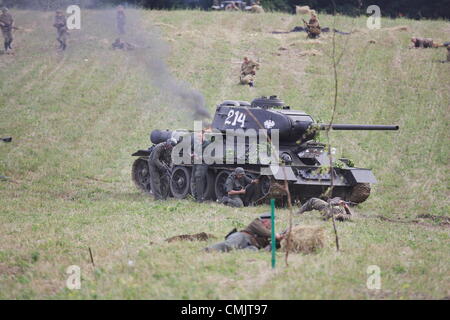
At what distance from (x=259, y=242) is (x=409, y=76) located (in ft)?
82.8

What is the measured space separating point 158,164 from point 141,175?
2.63 meters

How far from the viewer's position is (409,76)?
36.3m

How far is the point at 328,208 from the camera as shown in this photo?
55.2ft

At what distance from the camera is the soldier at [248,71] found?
120 ft

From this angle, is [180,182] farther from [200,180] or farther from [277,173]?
[277,173]

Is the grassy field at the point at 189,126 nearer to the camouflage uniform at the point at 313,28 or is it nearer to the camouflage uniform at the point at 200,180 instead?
the camouflage uniform at the point at 313,28

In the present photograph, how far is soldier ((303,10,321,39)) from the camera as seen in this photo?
4038 cm

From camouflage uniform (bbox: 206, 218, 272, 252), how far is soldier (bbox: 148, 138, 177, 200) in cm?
871

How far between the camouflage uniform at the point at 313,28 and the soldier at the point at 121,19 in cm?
946

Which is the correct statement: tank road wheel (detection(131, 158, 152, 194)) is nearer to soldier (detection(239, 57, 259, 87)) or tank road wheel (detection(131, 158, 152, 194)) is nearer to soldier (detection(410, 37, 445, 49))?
soldier (detection(239, 57, 259, 87))

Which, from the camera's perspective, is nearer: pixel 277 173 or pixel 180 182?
pixel 277 173

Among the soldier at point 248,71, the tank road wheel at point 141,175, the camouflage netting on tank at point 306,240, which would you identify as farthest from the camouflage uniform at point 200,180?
the soldier at point 248,71

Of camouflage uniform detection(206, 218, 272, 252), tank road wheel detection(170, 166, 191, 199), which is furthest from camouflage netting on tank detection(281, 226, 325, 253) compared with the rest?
tank road wheel detection(170, 166, 191, 199)

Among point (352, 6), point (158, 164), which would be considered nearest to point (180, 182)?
point (158, 164)
